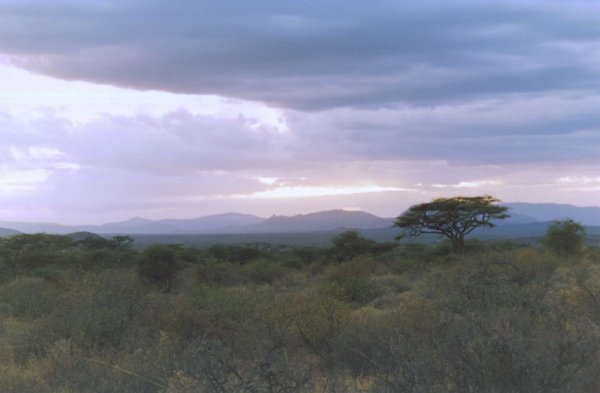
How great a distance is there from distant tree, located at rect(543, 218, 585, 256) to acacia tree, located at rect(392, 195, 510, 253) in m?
4.40

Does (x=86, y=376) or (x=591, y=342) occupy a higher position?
(x=591, y=342)

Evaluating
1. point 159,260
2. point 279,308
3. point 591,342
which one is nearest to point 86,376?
point 279,308

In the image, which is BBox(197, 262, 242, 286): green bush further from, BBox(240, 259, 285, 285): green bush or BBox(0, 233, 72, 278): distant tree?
BBox(0, 233, 72, 278): distant tree

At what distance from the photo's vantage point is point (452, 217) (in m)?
39.1

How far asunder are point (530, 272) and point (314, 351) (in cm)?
552

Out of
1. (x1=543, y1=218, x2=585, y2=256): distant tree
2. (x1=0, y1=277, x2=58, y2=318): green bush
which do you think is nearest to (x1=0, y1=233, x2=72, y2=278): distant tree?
(x1=0, y1=277, x2=58, y2=318): green bush

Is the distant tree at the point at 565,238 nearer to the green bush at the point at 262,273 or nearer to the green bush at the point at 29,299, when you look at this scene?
the green bush at the point at 262,273

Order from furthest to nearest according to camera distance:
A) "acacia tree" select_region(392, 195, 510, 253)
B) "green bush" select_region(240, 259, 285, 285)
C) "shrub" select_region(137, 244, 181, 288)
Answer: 1. "acacia tree" select_region(392, 195, 510, 253)
2. "green bush" select_region(240, 259, 285, 285)
3. "shrub" select_region(137, 244, 181, 288)

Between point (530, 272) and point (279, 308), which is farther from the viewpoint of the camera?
point (530, 272)

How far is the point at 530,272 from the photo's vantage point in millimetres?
13914

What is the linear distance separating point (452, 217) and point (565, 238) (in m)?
7.14

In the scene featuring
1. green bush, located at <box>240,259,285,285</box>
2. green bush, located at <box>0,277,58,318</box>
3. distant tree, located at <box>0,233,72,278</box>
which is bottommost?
green bush, located at <box>240,259,285,285</box>

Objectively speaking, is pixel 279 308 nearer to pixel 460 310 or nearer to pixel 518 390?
pixel 460 310

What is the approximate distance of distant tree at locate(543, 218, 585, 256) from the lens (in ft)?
110
